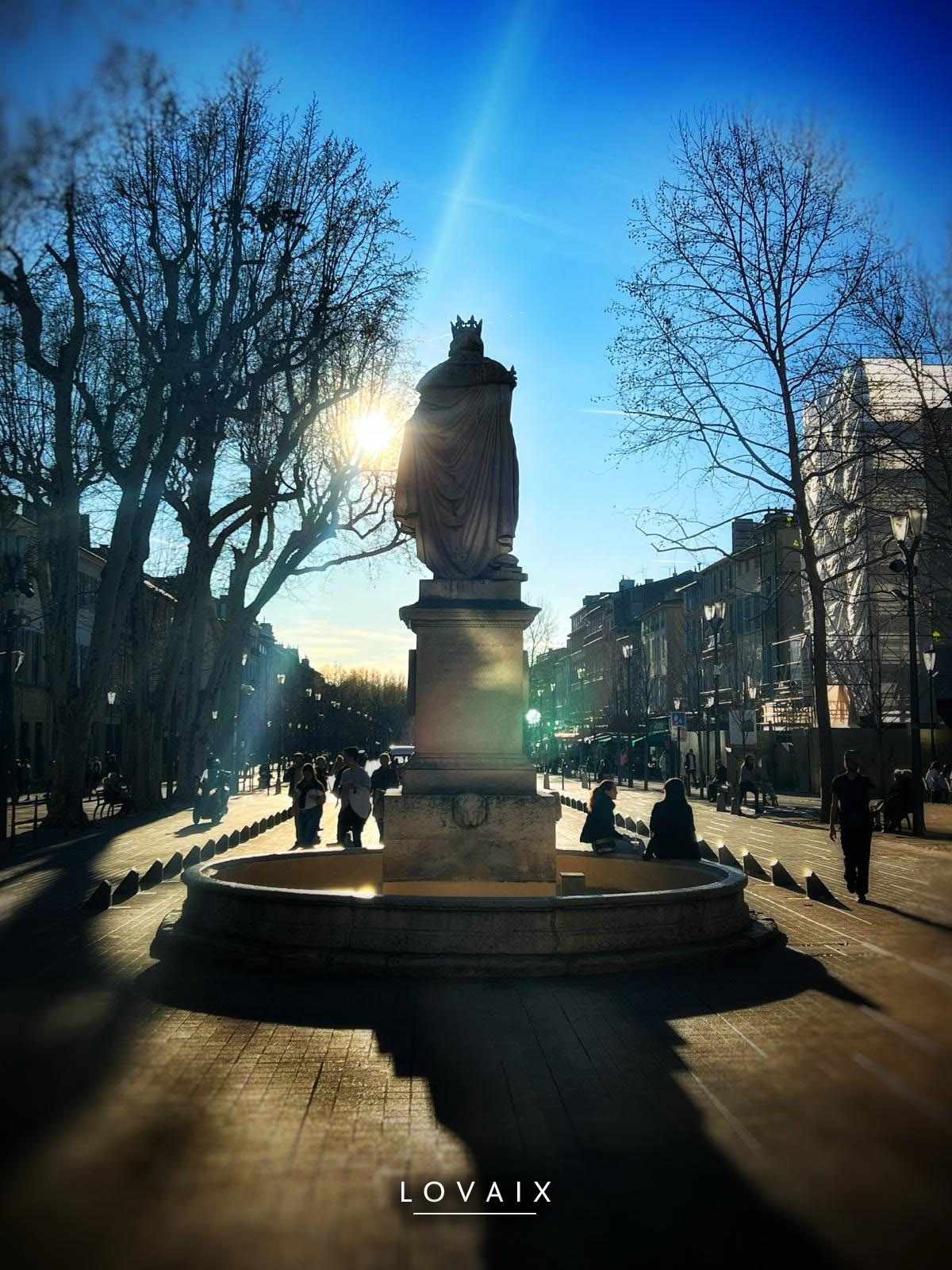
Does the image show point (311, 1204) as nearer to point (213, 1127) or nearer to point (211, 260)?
point (213, 1127)

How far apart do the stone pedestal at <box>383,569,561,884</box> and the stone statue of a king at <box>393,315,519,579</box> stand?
0.34 metres

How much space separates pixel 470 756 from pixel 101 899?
5025 mm

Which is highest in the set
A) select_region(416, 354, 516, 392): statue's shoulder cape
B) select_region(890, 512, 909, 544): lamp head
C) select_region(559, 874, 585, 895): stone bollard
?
select_region(890, 512, 909, 544): lamp head

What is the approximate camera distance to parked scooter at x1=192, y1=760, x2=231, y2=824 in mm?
26547

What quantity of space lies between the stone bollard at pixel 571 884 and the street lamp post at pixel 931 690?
26.2m

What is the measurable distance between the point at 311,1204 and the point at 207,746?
112 feet

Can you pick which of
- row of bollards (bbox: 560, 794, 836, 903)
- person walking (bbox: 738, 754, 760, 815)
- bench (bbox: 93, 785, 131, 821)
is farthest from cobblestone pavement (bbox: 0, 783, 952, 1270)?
person walking (bbox: 738, 754, 760, 815)

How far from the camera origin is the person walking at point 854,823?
12.3m

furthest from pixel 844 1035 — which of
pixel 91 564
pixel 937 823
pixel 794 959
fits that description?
pixel 91 564

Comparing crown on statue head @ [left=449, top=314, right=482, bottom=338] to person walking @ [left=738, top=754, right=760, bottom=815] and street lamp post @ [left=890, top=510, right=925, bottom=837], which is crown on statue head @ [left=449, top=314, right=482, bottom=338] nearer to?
street lamp post @ [left=890, top=510, right=925, bottom=837]

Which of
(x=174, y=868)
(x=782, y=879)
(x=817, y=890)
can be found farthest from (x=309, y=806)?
(x=817, y=890)

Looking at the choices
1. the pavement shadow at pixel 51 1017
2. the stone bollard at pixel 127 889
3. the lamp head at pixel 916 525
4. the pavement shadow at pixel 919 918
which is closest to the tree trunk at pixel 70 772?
the stone bollard at pixel 127 889

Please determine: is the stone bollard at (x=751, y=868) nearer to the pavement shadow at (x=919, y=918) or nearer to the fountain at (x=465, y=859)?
the fountain at (x=465, y=859)

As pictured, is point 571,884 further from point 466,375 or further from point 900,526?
point 900,526
